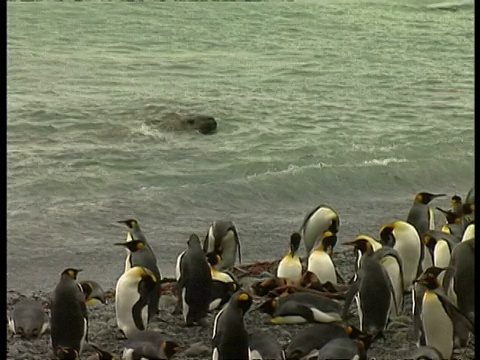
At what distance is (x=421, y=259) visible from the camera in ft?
17.6

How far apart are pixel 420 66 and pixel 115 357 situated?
13392mm

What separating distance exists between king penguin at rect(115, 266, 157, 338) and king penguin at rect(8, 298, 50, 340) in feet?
1.21

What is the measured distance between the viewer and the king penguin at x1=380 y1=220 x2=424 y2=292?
17.5 feet

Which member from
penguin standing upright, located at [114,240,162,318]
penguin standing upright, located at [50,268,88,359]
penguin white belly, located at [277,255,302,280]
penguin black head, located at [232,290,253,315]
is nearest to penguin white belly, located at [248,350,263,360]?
penguin black head, located at [232,290,253,315]

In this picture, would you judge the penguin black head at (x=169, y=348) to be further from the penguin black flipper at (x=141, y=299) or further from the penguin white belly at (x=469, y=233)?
the penguin white belly at (x=469, y=233)

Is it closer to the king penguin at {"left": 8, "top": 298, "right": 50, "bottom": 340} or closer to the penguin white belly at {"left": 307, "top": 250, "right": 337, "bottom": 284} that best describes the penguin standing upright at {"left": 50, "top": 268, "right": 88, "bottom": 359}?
the king penguin at {"left": 8, "top": 298, "right": 50, "bottom": 340}

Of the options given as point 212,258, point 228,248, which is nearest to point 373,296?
point 212,258

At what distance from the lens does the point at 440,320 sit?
4.29m


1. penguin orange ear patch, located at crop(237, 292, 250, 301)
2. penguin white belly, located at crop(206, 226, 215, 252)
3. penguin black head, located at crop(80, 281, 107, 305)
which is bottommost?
penguin black head, located at crop(80, 281, 107, 305)

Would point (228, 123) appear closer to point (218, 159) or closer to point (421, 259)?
point (218, 159)

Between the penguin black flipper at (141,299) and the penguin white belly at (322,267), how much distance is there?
3.29 ft

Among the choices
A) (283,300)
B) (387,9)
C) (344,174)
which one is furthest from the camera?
(387,9)

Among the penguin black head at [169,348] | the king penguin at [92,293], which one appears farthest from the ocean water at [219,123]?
the penguin black head at [169,348]

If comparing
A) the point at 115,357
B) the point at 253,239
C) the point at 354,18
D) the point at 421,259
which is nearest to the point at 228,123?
the point at 253,239
